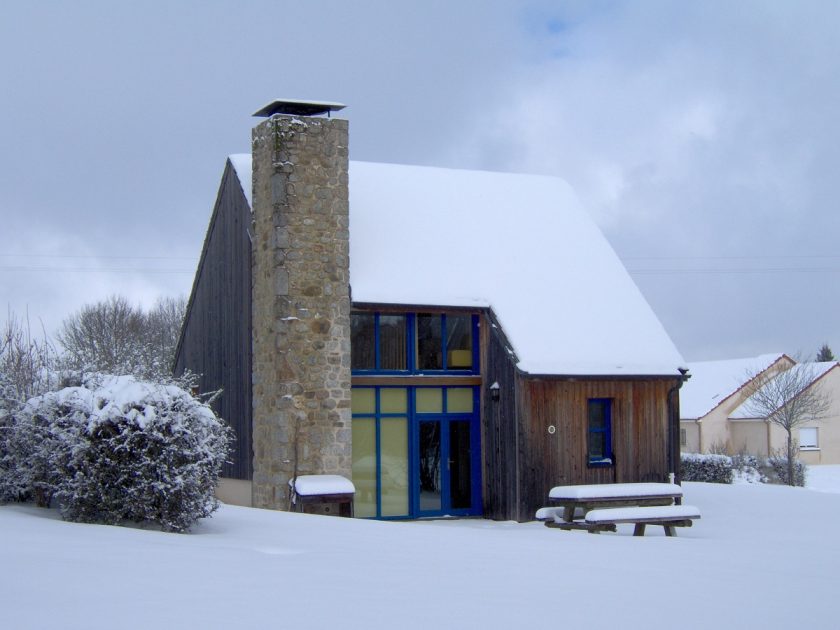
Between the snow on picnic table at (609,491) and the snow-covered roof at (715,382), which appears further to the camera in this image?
the snow-covered roof at (715,382)

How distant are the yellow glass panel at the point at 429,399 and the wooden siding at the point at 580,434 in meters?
1.63

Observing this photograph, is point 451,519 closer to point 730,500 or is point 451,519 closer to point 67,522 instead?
point 730,500

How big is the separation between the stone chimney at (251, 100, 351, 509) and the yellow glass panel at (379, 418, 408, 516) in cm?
158

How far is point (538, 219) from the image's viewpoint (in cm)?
2395

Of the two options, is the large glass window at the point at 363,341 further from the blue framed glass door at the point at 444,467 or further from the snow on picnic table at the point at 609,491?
the snow on picnic table at the point at 609,491

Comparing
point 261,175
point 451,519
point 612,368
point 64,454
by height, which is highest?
point 261,175

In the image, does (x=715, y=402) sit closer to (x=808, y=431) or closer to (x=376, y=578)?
(x=808, y=431)

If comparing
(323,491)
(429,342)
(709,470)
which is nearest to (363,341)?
(429,342)

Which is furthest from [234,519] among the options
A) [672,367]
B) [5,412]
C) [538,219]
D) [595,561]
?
[538,219]

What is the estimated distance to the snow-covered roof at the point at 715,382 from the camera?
49094 millimetres

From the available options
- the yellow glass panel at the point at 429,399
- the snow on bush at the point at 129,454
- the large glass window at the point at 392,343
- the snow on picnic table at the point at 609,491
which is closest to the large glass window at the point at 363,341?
the large glass window at the point at 392,343

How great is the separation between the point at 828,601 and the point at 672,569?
1.60 metres

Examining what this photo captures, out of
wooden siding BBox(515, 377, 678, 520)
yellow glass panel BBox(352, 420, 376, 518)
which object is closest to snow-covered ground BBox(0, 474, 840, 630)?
yellow glass panel BBox(352, 420, 376, 518)

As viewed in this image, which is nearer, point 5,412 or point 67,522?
point 67,522
